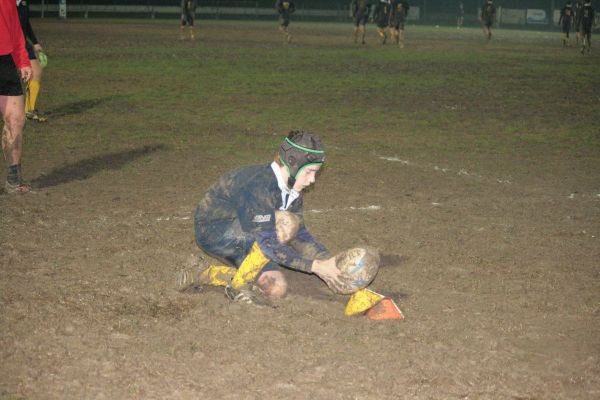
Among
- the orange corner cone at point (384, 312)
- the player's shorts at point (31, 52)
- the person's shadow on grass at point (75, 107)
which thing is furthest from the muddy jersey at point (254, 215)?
the person's shadow on grass at point (75, 107)

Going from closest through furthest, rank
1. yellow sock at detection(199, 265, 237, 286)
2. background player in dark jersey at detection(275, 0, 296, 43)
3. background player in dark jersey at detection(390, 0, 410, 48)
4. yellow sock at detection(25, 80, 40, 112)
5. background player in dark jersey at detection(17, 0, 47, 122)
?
yellow sock at detection(199, 265, 237, 286) → background player in dark jersey at detection(17, 0, 47, 122) → yellow sock at detection(25, 80, 40, 112) → background player in dark jersey at detection(390, 0, 410, 48) → background player in dark jersey at detection(275, 0, 296, 43)

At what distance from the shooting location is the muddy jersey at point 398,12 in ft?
123

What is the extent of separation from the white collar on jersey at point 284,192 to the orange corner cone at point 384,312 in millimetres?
942

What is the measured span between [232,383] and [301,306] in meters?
1.46

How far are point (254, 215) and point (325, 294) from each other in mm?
948

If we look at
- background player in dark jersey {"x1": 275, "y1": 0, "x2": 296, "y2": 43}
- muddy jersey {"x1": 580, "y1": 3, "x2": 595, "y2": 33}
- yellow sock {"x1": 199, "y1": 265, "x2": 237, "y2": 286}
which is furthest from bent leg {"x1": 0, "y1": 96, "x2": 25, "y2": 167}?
muddy jersey {"x1": 580, "y1": 3, "x2": 595, "y2": 33}

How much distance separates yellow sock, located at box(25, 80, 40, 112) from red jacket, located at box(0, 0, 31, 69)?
5201 millimetres

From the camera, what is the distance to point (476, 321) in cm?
608

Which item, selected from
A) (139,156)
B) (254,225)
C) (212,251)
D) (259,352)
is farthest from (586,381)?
(139,156)

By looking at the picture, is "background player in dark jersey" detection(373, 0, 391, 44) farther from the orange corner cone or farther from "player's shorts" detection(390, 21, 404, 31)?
the orange corner cone

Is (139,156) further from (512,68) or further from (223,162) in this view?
(512,68)

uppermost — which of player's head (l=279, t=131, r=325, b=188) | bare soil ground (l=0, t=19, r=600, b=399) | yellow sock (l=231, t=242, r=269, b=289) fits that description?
player's head (l=279, t=131, r=325, b=188)

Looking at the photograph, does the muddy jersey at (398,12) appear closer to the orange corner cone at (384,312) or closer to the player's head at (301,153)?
the player's head at (301,153)

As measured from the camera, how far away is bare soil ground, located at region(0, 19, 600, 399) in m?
5.09
